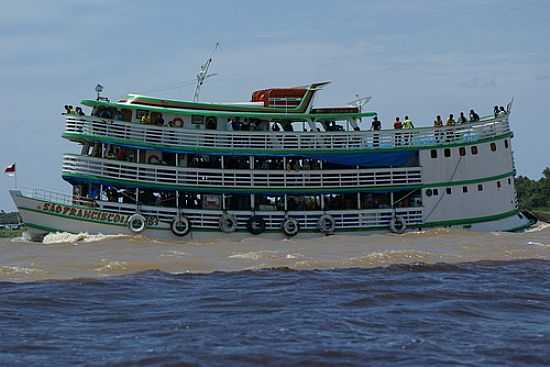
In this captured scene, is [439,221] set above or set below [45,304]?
above

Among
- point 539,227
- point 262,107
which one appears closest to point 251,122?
point 262,107

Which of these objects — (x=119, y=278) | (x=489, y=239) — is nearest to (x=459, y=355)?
(x=119, y=278)

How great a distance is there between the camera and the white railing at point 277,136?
29750 mm

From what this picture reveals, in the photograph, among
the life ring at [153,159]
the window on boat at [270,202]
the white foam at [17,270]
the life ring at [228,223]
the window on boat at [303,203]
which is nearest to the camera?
the white foam at [17,270]

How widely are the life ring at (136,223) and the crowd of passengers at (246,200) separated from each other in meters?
0.77

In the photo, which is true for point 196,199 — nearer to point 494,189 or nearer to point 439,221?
point 439,221

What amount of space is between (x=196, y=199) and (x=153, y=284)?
12690mm

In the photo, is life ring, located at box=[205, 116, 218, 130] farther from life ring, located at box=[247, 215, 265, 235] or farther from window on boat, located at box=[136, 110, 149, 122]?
life ring, located at box=[247, 215, 265, 235]

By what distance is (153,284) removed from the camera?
18.3 metres

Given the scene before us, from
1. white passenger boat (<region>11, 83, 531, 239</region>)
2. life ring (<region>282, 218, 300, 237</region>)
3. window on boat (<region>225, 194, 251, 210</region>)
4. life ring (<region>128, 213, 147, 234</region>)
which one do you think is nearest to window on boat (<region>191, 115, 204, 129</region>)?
white passenger boat (<region>11, 83, 531, 239</region>)

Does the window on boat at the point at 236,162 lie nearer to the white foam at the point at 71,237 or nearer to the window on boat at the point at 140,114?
the window on boat at the point at 140,114

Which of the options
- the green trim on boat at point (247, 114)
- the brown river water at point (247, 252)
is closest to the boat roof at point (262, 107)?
the green trim on boat at point (247, 114)

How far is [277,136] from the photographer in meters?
31.1

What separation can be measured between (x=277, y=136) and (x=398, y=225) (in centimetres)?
492
